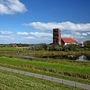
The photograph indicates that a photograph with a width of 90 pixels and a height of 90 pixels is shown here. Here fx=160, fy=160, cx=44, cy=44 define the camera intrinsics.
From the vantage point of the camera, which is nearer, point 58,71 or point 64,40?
point 58,71

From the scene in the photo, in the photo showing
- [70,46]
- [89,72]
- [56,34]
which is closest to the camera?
[89,72]

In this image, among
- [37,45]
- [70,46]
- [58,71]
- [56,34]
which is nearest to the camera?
[58,71]

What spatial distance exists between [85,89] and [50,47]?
216 ft

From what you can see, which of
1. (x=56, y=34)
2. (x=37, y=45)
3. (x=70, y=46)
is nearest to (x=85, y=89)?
(x=70, y=46)

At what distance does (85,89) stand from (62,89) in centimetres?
185

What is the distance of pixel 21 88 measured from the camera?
10.3 meters

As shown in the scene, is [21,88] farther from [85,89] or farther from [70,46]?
[70,46]

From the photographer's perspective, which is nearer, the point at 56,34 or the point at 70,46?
the point at 70,46

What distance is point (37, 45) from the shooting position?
80312mm

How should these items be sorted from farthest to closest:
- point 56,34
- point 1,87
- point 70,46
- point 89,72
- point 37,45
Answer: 1. point 56,34
2. point 37,45
3. point 70,46
4. point 89,72
5. point 1,87

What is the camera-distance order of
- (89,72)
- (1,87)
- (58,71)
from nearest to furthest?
(1,87), (89,72), (58,71)

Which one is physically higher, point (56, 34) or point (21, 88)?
point (56, 34)

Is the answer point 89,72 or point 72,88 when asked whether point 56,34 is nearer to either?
point 89,72

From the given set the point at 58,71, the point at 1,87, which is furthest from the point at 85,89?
the point at 58,71
